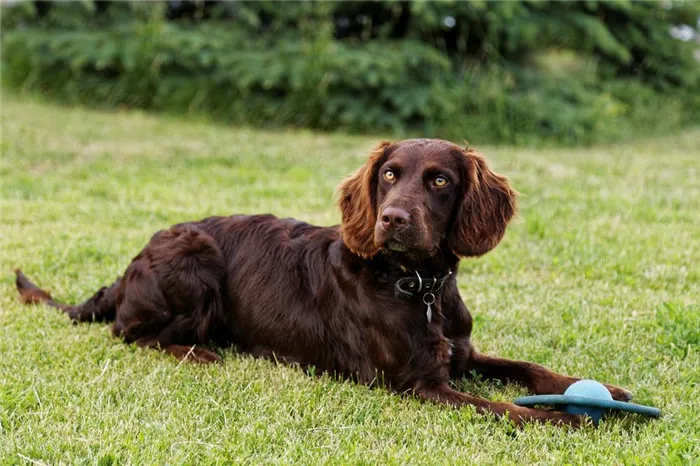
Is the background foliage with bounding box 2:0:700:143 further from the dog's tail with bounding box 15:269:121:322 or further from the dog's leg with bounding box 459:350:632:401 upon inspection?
the dog's leg with bounding box 459:350:632:401

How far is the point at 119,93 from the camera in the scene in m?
11.9

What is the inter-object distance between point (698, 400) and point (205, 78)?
9191mm

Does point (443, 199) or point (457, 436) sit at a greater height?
point (443, 199)

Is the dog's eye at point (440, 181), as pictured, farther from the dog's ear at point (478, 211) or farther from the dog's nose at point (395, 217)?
the dog's nose at point (395, 217)

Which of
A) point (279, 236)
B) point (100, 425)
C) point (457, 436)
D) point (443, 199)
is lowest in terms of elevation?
Result: point (100, 425)

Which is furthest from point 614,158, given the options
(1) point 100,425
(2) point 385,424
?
(1) point 100,425

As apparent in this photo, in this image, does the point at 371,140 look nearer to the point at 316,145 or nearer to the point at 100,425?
the point at 316,145

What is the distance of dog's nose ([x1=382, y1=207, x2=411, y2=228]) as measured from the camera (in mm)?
3266

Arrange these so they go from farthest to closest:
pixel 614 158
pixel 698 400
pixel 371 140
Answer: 1. pixel 371 140
2. pixel 614 158
3. pixel 698 400

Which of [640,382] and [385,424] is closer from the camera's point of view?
[385,424]

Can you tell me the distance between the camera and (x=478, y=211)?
3.59m

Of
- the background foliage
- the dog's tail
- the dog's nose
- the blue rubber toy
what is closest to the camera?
the blue rubber toy

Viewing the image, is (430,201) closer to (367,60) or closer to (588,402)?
(588,402)

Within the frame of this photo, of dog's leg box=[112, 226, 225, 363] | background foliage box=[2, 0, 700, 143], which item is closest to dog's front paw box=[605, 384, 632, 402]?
dog's leg box=[112, 226, 225, 363]
